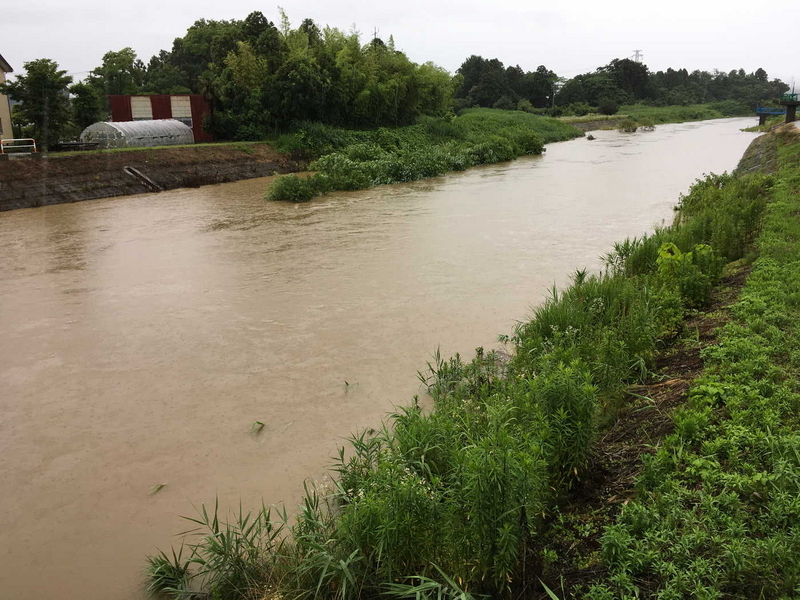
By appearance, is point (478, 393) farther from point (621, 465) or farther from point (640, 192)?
point (640, 192)

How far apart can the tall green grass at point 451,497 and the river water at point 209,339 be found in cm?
53

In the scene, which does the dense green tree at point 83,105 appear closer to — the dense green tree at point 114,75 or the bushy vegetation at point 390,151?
the bushy vegetation at point 390,151

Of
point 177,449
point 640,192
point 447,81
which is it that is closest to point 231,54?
point 447,81

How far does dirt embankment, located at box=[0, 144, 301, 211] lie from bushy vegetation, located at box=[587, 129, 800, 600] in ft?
55.2

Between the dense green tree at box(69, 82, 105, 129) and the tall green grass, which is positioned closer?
the tall green grass

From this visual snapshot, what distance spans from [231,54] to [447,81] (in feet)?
48.5

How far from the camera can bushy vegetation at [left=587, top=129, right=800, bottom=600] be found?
8.61 ft

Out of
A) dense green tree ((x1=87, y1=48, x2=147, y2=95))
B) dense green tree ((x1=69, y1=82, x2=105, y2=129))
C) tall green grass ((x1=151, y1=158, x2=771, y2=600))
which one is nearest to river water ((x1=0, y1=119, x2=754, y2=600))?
tall green grass ((x1=151, y1=158, x2=771, y2=600))

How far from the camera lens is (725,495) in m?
3.03

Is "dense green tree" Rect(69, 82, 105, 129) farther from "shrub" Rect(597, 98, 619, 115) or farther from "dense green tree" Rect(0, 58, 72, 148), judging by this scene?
"shrub" Rect(597, 98, 619, 115)

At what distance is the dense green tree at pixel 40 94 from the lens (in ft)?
68.1

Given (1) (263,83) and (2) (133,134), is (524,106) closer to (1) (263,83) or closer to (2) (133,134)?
(1) (263,83)

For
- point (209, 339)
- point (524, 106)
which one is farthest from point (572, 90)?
point (209, 339)

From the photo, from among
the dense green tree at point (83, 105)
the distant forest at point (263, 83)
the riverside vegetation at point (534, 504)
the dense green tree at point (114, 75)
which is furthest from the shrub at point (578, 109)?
the riverside vegetation at point (534, 504)
